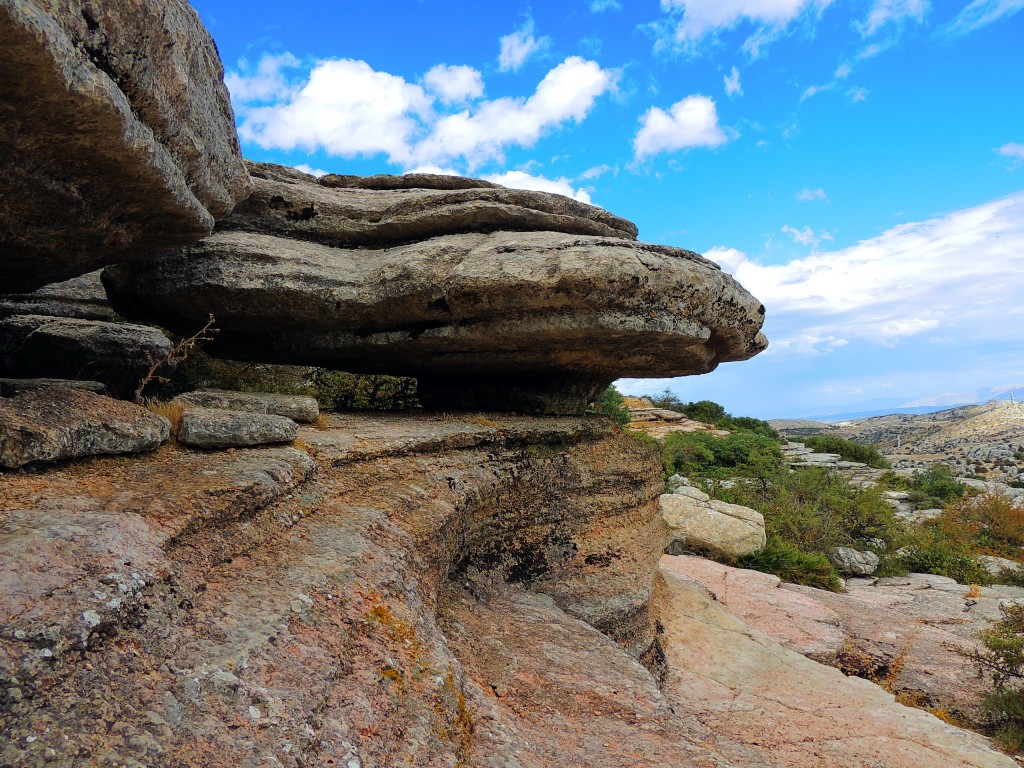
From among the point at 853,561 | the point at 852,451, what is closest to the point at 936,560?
the point at 853,561

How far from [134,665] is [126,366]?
603 cm

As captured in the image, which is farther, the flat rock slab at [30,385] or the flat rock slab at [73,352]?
the flat rock slab at [73,352]

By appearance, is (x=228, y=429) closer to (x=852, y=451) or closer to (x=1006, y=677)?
(x=1006, y=677)

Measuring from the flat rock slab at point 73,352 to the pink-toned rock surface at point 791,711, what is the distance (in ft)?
25.2

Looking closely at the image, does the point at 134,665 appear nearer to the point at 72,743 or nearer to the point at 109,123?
the point at 72,743

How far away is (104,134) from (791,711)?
30.2 ft

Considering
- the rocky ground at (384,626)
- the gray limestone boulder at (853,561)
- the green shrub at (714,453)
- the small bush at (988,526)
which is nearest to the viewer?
the rocky ground at (384,626)

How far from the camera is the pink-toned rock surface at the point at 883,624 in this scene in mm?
9781

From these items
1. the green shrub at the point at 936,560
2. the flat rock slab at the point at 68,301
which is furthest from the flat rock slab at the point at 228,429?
the green shrub at the point at 936,560

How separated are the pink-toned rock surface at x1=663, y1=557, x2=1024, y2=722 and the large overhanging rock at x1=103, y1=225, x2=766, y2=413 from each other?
5487 mm

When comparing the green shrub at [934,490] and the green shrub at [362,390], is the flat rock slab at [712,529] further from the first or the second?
the green shrub at [934,490]

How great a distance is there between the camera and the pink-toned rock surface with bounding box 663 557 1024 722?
9.78 m

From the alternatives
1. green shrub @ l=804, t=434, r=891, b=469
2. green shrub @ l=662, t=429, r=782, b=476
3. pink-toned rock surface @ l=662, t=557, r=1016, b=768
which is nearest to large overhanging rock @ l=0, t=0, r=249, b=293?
pink-toned rock surface @ l=662, t=557, r=1016, b=768

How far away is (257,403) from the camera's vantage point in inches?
262
